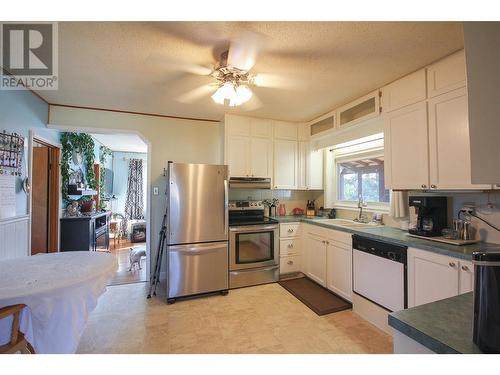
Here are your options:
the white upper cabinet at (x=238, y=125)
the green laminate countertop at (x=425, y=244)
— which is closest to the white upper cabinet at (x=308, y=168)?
the white upper cabinet at (x=238, y=125)

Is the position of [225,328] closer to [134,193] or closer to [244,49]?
[244,49]

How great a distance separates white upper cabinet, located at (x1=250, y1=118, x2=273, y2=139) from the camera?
11.3 ft

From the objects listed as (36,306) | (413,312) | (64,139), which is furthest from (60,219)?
(413,312)

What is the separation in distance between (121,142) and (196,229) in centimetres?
375

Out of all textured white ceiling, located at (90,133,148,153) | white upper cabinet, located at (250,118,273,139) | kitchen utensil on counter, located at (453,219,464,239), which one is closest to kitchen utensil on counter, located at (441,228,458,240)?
kitchen utensil on counter, located at (453,219,464,239)

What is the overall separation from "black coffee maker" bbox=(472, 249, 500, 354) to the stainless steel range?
256 centimetres

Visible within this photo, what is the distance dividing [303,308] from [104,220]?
13.9 ft

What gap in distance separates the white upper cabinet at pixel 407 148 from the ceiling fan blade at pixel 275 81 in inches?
38.5

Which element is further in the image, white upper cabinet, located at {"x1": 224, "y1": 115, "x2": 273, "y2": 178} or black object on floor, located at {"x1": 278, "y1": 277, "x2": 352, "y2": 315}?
white upper cabinet, located at {"x1": 224, "y1": 115, "x2": 273, "y2": 178}

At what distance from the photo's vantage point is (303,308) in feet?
8.40

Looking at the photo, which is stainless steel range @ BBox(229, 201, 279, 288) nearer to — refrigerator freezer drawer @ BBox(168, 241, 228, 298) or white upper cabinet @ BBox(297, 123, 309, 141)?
refrigerator freezer drawer @ BBox(168, 241, 228, 298)

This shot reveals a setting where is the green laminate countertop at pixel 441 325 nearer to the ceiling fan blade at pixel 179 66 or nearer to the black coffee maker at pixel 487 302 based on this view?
the black coffee maker at pixel 487 302

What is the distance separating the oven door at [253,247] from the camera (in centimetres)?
306

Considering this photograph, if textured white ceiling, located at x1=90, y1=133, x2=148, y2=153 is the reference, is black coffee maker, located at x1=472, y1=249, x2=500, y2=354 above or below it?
below
